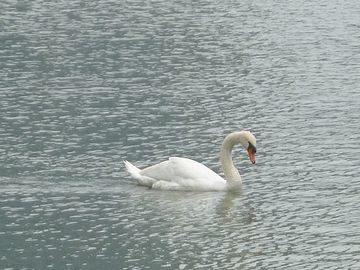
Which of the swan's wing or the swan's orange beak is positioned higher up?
the swan's orange beak

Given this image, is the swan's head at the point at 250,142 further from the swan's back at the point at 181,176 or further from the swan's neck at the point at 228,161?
the swan's back at the point at 181,176

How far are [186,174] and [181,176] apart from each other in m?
0.20

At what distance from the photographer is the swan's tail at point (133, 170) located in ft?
111

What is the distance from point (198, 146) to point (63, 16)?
93.4ft

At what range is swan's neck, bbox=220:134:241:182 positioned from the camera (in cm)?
3372

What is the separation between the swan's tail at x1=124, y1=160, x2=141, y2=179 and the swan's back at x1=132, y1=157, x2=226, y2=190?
0.30ft

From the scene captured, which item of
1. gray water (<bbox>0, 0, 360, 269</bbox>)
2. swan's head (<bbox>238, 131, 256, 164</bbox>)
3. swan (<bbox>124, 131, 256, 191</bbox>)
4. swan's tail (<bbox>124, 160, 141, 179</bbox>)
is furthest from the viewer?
→ swan's head (<bbox>238, 131, 256, 164</bbox>)

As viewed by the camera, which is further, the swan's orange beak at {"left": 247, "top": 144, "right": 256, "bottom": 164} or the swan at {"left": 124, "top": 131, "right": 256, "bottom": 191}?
the swan's orange beak at {"left": 247, "top": 144, "right": 256, "bottom": 164}

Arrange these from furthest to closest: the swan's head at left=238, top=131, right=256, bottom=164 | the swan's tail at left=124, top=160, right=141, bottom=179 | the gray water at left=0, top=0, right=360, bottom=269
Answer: the swan's head at left=238, top=131, right=256, bottom=164, the swan's tail at left=124, top=160, right=141, bottom=179, the gray water at left=0, top=0, right=360, bottom=269

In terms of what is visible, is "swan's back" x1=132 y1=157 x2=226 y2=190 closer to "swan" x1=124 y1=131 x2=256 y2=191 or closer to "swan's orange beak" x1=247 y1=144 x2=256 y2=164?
"swan" x1=124 y1=131 x2=256 y2=191

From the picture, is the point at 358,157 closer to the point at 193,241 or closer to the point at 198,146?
the point at 198,146

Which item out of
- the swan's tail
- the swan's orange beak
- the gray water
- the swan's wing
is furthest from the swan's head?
the swan's tail

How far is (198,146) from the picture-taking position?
38.2 metres

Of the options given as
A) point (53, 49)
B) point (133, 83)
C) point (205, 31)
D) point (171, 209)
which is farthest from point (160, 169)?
point (205, 31)
